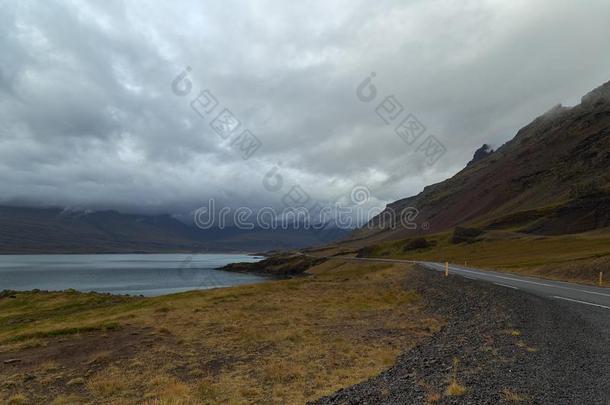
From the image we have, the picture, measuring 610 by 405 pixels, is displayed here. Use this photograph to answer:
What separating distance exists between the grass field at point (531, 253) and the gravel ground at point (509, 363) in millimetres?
23157

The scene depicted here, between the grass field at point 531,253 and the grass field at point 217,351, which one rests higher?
the grass field at point 531,253

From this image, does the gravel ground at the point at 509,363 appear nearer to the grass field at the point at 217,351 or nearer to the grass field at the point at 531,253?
the grass field at the point at 217,351

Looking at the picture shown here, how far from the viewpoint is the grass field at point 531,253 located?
4356cm

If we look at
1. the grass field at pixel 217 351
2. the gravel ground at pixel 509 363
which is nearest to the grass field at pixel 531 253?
the grass field at pixel 217 351

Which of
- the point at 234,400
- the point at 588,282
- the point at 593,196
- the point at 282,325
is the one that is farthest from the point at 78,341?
the point at 593,196

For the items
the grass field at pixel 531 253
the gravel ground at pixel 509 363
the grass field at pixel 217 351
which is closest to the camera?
the gravel ground at pixel 509 363

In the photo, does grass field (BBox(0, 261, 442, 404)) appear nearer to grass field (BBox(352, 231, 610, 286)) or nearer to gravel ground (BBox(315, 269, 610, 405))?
gravel ground (BBox(315, 269, 610, 405))

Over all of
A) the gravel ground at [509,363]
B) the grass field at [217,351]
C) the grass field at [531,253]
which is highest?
the grass field at [531,253]

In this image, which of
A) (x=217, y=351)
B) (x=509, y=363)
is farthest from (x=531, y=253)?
(x=509, y=363)

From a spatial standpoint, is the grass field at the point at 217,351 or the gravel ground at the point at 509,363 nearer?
the gravel ground at the point at 509,363

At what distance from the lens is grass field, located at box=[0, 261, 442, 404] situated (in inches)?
613

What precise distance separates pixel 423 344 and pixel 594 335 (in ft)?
22.6

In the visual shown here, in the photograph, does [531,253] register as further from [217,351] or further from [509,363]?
[509,363]

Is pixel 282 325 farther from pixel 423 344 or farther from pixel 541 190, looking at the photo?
pixel 541 190
